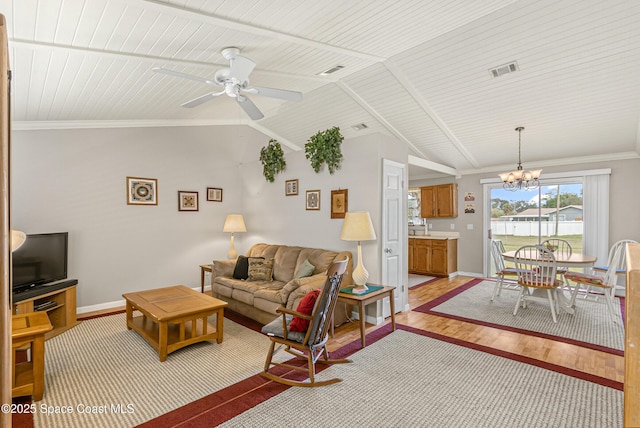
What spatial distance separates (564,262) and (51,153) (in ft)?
23.0

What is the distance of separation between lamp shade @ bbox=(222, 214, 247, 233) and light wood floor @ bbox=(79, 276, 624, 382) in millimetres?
2060

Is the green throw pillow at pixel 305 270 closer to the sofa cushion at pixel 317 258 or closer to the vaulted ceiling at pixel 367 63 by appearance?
the sofa cushion at pixel 317 258

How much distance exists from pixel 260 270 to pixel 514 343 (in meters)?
3.20

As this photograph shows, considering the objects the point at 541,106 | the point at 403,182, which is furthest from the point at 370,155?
the point at 541,106

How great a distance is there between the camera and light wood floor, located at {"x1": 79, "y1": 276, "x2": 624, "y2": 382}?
2.87 metres

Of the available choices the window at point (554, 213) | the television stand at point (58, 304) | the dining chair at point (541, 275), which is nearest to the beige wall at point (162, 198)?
the television stand at point (58, 304)

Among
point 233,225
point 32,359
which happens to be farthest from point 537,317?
point 32,359

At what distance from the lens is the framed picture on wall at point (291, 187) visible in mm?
4984

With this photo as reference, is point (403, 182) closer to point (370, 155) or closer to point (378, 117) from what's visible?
point (370, 155)

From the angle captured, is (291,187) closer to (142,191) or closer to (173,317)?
(142,191)

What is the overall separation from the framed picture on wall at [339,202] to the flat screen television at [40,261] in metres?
3.51

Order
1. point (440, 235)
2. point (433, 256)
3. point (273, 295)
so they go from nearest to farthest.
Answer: point (273, 295) < point (433, 256) < point (440, 235)

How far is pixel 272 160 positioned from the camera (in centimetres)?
534

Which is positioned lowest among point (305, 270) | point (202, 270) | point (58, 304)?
point (58, 304)
